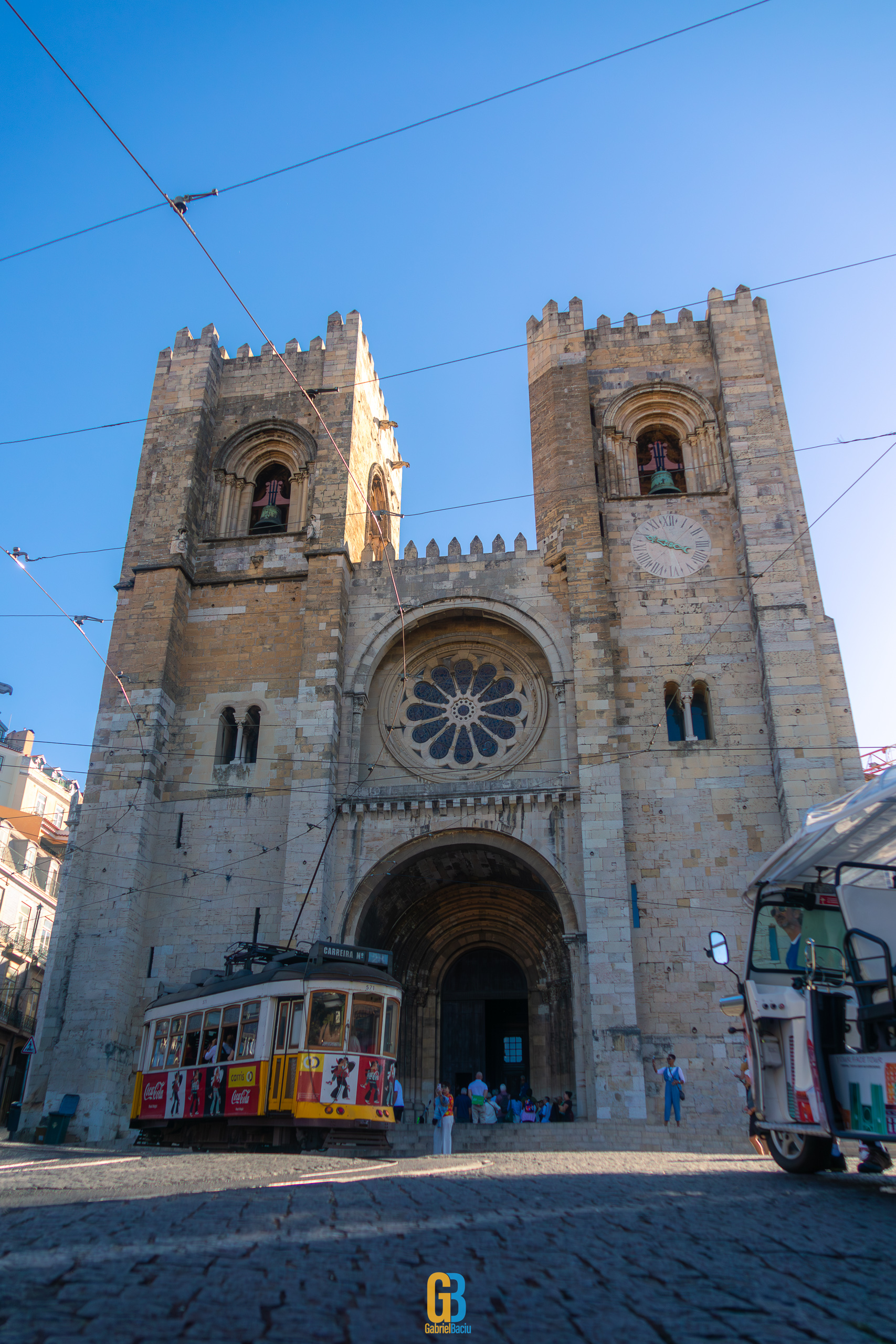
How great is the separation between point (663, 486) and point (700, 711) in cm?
481

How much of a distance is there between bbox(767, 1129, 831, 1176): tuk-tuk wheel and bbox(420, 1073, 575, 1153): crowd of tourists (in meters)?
7.00

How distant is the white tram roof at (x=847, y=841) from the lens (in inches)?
213

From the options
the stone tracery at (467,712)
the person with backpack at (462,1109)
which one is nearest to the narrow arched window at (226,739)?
the stone tracery at (467,712)

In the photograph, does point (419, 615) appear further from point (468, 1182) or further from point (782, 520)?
point (468, 1182)

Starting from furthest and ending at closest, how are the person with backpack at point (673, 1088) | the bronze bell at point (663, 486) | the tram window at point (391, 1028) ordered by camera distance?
1. the bronze bell at point (663, 486)
2. the person with backpack at point (673, 1088)
3. the tram window at point (391, 1028)

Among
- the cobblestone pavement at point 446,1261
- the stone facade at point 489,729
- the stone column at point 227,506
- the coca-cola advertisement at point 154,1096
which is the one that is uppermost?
the stone column at point 227,506

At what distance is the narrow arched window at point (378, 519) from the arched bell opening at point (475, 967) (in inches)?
339

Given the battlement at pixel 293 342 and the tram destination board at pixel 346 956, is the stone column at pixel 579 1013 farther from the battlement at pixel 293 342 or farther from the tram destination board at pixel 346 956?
the battlement at pixel 293 342

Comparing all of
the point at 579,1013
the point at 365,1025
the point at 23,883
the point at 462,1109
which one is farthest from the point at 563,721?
the point at 23,883

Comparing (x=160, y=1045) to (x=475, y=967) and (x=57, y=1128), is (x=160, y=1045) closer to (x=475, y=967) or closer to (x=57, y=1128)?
(x=57, y=1128)

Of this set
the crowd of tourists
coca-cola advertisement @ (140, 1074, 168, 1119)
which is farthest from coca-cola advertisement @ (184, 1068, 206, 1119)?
the crowd of tourists

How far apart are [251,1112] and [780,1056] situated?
691cm

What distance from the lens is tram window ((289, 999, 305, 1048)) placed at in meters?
10.6

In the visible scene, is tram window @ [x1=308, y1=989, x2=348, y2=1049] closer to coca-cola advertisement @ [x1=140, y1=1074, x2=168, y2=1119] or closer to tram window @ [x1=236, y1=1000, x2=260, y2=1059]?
tram window @ [x1=236, y1=1000, x2=260, y2=1059]
